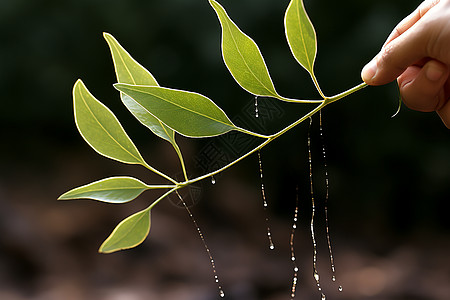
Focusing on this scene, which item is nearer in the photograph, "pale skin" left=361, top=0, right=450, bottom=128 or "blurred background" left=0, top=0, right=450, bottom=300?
"pale skin" left=361, top=0, right=450, bottom=128

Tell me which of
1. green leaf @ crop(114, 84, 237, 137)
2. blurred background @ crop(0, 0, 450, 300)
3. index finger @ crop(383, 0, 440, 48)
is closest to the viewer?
green leaf @ crop(114, 84, 237, 137)

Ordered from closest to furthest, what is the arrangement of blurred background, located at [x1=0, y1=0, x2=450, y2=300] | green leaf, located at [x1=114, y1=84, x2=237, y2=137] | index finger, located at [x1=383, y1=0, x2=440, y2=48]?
green leaf, located at [x1=114, y1=84, x2=237, y2=137] → index finger, located at [x1=383, y1=0, x2=440, y2=48] → blurred background, located at [x1=0, y1=0, x2=450, y2=300]

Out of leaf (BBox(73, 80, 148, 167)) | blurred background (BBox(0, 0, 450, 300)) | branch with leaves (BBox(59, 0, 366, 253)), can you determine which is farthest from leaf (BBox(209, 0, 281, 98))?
blurred background (BBox(0, 0, 450, 300))

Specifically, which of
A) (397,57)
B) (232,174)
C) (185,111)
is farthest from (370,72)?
(232,174)

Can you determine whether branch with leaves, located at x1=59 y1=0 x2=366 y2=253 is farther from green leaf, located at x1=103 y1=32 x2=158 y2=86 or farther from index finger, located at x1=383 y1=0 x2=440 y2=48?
index finger, located at x1=383 y1=0 x2=440 y2=48

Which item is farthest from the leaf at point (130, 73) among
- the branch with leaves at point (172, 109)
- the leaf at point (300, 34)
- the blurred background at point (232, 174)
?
the blurred background at point (232, 174)

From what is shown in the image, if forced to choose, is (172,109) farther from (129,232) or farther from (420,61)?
(420,61)
